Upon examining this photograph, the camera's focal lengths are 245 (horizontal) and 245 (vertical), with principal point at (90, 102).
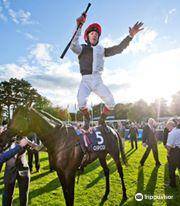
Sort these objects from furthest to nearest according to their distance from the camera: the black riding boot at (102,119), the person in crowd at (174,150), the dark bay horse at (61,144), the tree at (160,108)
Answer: the tree at (160,108) < the person in crowd at (174,150) < the black riding boot at (102,119) < the dark bay horse at (61,144)

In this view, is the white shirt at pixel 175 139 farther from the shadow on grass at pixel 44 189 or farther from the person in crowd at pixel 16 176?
the person in crowd at pixel 16 176

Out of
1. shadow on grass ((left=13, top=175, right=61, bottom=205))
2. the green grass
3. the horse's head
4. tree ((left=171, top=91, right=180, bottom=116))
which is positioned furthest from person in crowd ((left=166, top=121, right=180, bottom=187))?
tree ((left=171, top=91, right=180, bottom=116))

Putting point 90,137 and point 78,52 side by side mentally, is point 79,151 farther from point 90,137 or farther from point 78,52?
point 78,52

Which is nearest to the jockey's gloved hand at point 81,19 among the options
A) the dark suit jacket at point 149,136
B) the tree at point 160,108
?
the dark suit jacket at point 149,136

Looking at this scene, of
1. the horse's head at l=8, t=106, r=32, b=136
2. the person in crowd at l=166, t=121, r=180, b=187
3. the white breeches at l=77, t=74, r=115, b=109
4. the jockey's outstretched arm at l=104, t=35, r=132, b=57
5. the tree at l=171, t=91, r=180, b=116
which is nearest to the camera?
the horse's head at l=8, t=106, r=32, b=136

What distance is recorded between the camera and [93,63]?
17.0ft

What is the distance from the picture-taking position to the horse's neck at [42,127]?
4621 millimetres

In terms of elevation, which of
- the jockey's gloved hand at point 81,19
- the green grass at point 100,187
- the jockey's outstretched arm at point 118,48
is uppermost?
the jockey's gloved hand at point 81,19

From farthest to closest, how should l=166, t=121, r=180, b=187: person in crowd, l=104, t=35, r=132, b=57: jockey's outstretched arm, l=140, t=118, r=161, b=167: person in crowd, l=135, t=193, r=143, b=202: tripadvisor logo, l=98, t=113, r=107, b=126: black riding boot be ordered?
l=140, t=118, r=161, b=167: person in crowd → l=166, t=121, r=180, b=187: person in crowd → l=135, t=193, r=143, b=202: tripadvisor logo → l=98, t=113, r=107, b=126: black riding boot → l=104, t=35, r=132, b=57: jockey's outstretched arm

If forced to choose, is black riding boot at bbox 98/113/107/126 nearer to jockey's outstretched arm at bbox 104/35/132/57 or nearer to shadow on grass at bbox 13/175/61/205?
jockey's outstretched arm at bbox 104/35/132/57

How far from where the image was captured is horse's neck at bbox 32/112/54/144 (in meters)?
4.62

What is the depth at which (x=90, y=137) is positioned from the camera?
18.3 ft

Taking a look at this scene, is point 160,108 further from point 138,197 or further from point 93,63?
point 93,63

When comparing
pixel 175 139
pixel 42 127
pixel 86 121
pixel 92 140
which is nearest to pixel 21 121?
pixel 42 127
